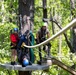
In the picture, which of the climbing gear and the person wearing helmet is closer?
the person wearing helmet

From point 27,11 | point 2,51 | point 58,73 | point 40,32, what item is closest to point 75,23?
point 40,32

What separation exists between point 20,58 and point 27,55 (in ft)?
0.57

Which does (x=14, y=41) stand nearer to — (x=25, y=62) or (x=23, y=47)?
(x=23, y=47)

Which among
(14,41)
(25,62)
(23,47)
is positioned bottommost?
(25,62)

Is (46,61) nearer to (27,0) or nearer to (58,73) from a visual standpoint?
(27,0)

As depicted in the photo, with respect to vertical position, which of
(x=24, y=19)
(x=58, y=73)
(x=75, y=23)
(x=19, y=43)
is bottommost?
(x=58, y=73)

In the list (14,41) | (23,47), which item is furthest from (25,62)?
(14,41)

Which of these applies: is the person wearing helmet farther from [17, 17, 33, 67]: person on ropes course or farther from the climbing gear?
the climbing gear

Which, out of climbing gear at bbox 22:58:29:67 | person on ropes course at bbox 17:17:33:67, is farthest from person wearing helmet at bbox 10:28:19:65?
climbing gear at bbox 22:58:29:67

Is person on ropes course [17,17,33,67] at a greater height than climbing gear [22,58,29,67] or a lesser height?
greater

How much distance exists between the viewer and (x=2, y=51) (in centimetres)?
774

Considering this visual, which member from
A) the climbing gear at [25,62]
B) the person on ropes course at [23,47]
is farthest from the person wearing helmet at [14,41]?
the climbing gear at [25,62]

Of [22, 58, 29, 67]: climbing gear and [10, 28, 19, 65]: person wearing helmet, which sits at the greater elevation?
[10, 28, 19, 65]: person wearing helmet

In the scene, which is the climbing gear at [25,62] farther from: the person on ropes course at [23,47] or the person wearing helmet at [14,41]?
the person wearing helmet at [14,41]
